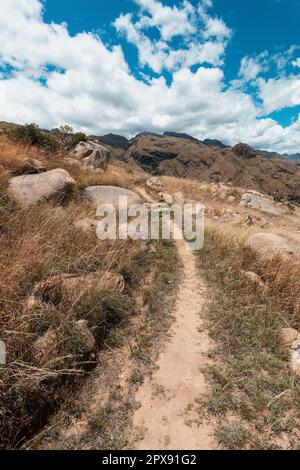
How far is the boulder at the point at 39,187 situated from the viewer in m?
5.82

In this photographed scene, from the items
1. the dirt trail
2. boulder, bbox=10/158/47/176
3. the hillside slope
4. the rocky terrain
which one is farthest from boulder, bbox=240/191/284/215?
the hillside slope

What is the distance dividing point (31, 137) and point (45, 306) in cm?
935

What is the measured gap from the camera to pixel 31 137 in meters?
10.4

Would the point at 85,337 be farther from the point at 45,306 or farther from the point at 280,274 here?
the point at 280,274

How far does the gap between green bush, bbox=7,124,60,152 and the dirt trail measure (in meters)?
9.15

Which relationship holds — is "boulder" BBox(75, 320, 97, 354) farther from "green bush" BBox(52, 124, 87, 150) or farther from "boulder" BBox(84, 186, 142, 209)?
"green bush" BBox(52, 124, 87, 150)

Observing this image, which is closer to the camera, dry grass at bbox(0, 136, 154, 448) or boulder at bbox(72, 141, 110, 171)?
dry grass at bbox(0, 136, 154, 448)

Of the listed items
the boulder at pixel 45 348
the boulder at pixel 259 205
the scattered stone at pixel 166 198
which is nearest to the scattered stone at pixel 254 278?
the boulder at pixel 45 348

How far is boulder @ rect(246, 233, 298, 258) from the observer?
5793mm

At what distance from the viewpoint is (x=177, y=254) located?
714 cm

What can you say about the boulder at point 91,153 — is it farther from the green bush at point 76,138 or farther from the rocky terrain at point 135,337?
the rocky terrain at point 135,337
